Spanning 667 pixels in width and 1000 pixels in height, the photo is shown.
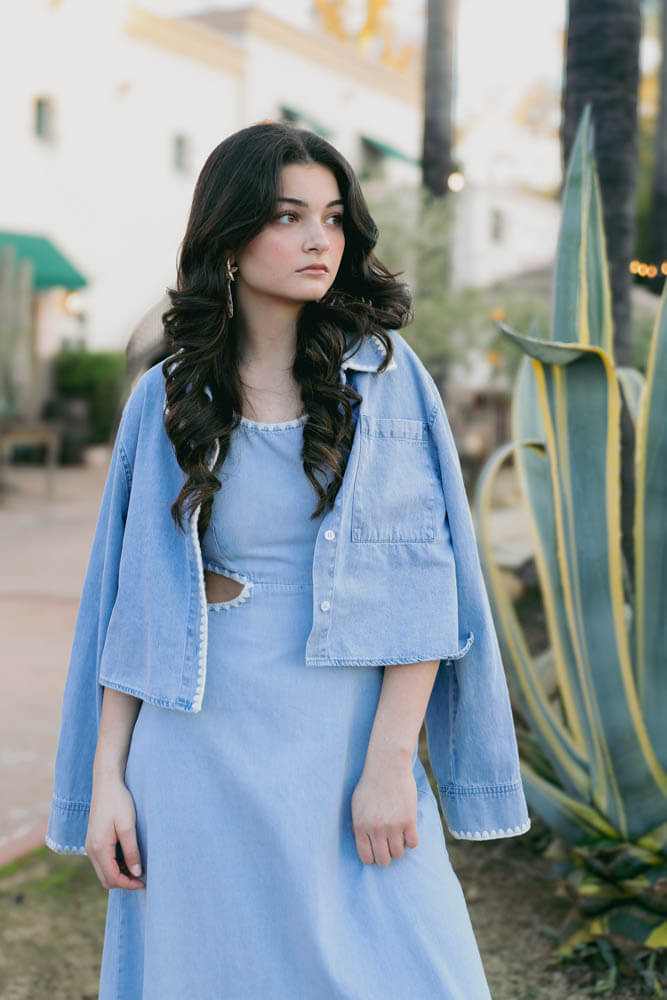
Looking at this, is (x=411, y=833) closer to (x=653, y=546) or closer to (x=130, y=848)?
(x=130, y=848)

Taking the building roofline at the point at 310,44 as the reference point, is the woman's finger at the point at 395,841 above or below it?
below

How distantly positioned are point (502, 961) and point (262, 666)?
5.61ft

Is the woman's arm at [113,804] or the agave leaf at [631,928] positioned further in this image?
the agave leaf at [631,928]

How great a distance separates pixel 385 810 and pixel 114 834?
16.1 inches

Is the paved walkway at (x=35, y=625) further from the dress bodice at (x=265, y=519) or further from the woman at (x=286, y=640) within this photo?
the dress bodice at (x=265, y=519)

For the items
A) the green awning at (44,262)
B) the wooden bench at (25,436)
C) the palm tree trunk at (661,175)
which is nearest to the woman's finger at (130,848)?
the palm tree trunk at (661,175)

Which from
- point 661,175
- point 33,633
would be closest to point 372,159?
point 661,175

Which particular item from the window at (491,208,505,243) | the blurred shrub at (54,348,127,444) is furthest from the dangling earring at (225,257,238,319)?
the window at (491,208,505,243)

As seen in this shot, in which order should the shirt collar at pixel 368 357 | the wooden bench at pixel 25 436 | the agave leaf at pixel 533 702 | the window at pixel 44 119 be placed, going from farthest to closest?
the window at pixel 44 119, the wooden bench at pixel 25 436, the agave leaf at pixel 533 702, the shirt collar at pixel 368 357

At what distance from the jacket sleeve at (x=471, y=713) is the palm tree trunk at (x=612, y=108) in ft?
8.51

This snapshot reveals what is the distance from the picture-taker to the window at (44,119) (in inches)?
682

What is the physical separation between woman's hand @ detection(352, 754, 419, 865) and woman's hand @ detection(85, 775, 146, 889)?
0.34 meters

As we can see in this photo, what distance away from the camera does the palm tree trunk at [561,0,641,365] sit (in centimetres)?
396

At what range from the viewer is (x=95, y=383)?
17.4m
